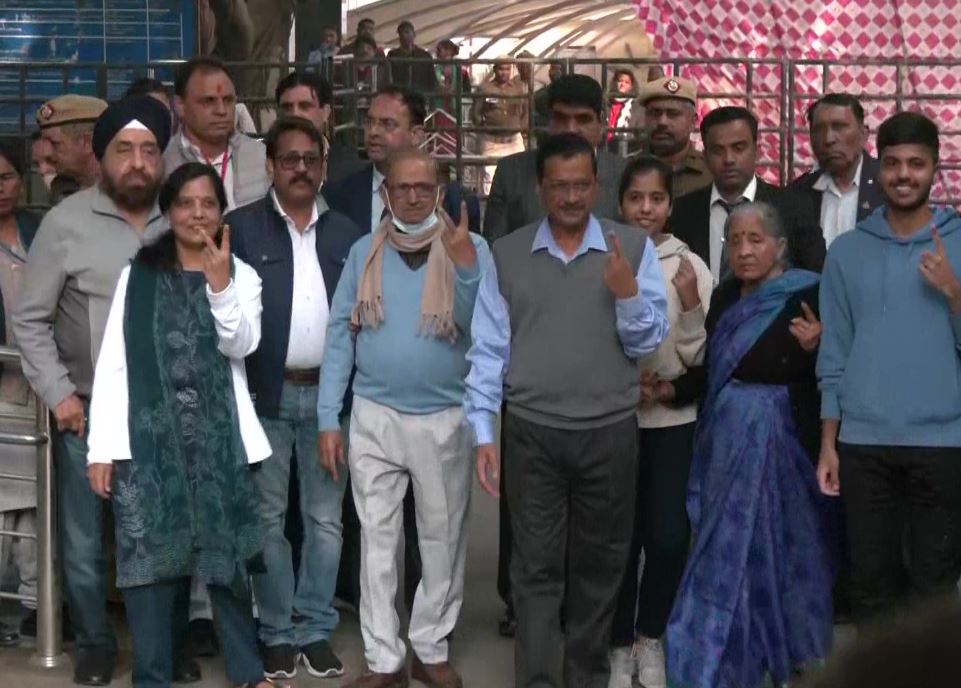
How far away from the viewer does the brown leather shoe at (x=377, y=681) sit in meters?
4.94

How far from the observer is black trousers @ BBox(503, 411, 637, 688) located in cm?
464

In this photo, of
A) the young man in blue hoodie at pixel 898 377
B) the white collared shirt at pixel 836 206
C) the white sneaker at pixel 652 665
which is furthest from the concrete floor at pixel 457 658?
the white collared shirt at pixel 836 206

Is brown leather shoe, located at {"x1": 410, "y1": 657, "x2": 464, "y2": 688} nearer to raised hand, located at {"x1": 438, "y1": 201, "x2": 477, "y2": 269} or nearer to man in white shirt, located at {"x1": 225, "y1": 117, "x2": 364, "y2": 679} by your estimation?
man in white shirt, located at {"x1": 225, "y1": 117, "x2": 364, "y2": 679}

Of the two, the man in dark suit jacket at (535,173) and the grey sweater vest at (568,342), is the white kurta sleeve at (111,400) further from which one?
the man in dark suit jacket at (535,173)

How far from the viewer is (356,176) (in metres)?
5.52

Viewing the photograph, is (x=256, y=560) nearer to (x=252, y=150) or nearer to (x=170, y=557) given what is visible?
(x=170, y=557)

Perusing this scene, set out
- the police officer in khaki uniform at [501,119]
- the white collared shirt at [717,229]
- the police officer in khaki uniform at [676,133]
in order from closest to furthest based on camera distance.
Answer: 1. the white collared shirt at [717,229]
2. the police officer in khaki uniform at [676,133]
3. the police officer in khaki uniform at [501,119]

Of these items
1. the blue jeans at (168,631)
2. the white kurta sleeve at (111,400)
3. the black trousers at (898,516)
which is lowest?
the blue jeans at (168,631)

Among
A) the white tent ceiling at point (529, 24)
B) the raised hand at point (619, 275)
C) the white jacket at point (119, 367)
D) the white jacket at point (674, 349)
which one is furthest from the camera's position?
the white tent ceiling at point (529, 24)

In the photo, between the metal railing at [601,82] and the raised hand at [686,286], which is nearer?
the raised hand at [686,286]

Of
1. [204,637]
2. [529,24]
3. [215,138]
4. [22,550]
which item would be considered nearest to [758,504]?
[204,637]

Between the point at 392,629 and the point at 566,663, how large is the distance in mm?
566

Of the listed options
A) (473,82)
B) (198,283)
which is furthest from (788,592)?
(473,82)

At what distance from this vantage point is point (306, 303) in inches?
198
